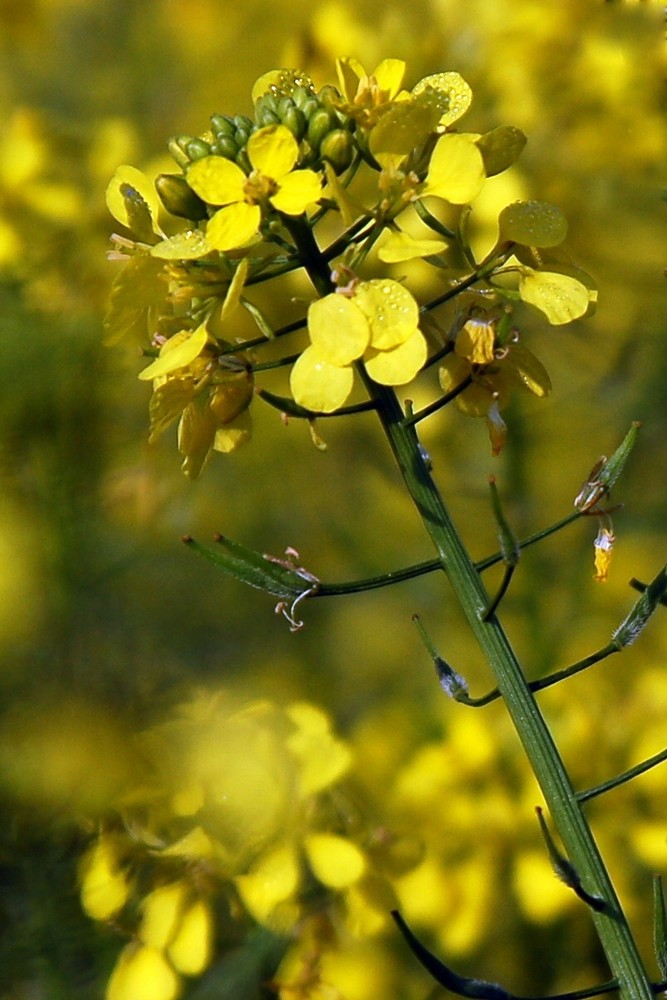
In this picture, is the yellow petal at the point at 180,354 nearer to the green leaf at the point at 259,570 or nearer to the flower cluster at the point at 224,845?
the green leaf at the point at 259,570

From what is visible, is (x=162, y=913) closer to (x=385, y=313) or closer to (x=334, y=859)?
(x=334, y=859)

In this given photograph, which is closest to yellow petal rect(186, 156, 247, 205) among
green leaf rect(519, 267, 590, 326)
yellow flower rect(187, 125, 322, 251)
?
yellow flower rect(187, 125, 322, 251)

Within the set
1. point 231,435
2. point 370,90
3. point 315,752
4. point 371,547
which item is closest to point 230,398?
point 231,435

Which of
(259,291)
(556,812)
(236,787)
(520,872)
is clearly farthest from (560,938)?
(259,291)

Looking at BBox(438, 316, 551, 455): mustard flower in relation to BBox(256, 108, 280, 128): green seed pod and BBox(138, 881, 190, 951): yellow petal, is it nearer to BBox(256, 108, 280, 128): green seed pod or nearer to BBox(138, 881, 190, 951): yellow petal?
BBox(256, 108, 280, 128): green seed pod

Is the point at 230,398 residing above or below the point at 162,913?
above
